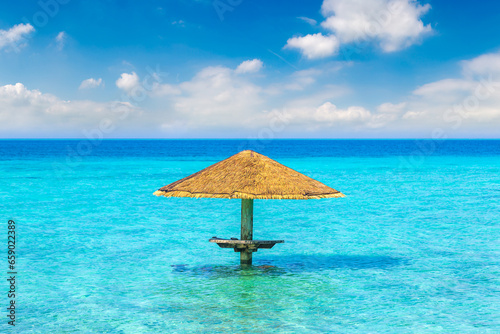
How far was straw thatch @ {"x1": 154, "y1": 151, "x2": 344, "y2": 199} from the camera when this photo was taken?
927 cm

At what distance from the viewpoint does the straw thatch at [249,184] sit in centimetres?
927

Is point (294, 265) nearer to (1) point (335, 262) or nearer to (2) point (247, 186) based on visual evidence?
(1) point (335, 262)

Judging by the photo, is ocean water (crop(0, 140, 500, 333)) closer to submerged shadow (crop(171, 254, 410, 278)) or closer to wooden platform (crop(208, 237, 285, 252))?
submerged shadow (crop(171, 254, 410, 278))

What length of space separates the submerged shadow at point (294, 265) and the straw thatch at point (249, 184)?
2350mm

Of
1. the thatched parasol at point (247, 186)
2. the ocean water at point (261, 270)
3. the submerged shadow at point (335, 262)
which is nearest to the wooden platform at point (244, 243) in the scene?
the thatched parasol at point (247, 186)

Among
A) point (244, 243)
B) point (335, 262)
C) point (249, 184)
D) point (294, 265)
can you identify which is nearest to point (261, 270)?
point (294, 265)

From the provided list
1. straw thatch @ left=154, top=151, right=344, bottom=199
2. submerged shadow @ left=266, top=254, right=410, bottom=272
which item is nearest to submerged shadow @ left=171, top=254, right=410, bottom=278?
submerged shadow @ left=266, top=254, right=410, bottom=272

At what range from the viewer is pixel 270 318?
26.9 feet

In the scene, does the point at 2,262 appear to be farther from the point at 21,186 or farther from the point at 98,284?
the point at 21,186

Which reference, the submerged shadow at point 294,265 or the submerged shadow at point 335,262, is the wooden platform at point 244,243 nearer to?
the submerged shadow at point 294,265

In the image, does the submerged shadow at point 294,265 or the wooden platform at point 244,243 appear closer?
the wooden platform at point 244,243

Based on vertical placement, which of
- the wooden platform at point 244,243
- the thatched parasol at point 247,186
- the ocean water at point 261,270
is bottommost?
the ocean water at point 261,270

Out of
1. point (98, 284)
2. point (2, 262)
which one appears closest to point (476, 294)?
point (98, 284)

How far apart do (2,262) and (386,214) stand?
1436cm
